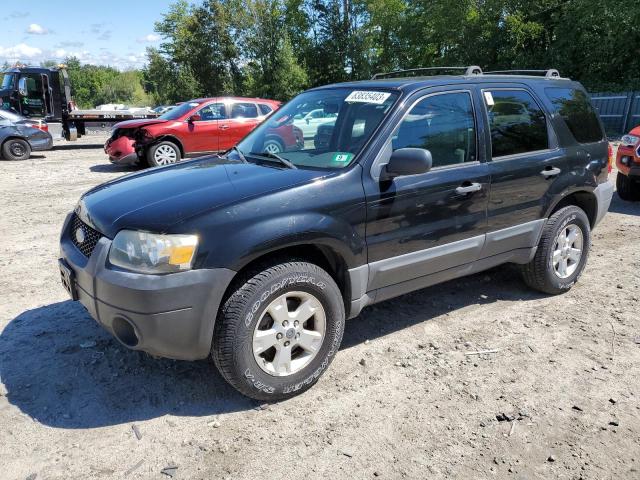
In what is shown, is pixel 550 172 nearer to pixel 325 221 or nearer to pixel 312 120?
pixel 312 120

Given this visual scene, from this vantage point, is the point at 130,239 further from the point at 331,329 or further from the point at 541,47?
the point at 541,47

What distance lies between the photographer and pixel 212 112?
12.6m

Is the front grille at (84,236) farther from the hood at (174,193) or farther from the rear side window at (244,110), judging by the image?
the rear side window at (244,110)

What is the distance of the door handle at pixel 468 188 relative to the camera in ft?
11.9

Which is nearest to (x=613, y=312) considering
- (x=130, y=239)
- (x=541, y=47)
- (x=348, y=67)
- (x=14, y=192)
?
(x=130, y=239)

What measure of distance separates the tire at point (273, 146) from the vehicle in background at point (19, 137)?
502 inches

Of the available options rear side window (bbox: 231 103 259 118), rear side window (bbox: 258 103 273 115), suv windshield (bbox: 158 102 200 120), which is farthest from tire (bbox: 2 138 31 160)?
rear side window (bbox: 258 103 273 115)

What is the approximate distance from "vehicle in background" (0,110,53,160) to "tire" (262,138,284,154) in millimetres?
12751

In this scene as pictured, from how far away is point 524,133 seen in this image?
414 centimetres

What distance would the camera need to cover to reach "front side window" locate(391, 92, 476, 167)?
11.4ft

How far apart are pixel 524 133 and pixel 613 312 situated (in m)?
1.64

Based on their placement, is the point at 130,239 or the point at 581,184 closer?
the point at 130,239

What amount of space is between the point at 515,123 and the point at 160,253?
290 cm

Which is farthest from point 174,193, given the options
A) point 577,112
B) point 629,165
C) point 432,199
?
point 629,165
